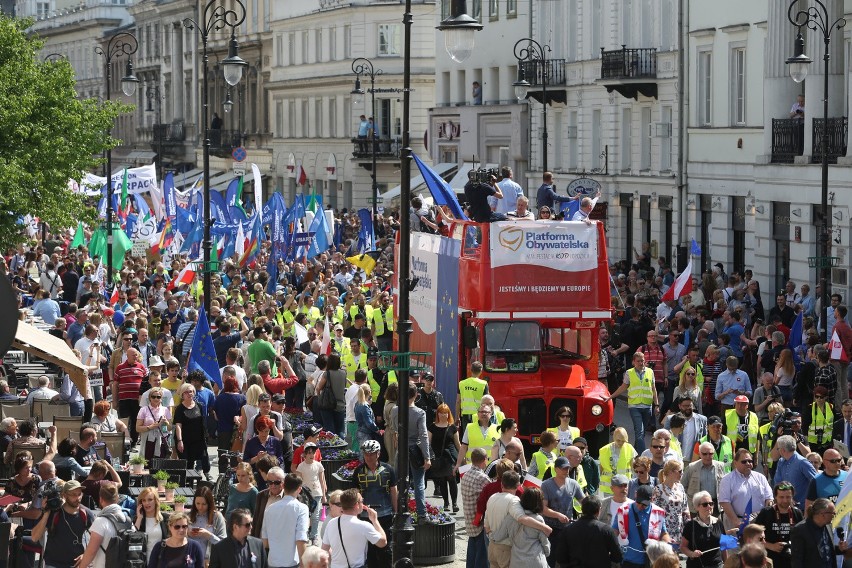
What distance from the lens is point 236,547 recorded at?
43.0ft

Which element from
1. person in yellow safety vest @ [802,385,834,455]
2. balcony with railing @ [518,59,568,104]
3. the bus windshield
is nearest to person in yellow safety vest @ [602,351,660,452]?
the bus windshield

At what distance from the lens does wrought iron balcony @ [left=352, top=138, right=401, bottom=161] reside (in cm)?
7338

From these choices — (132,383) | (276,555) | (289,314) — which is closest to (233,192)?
(289,314)

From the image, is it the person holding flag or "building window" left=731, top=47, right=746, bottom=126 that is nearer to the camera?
the person holding flag

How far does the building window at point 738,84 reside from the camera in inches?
1592

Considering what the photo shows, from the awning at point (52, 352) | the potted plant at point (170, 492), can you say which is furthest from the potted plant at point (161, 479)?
the awning at point (52, 352)

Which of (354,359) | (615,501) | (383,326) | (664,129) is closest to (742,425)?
(615,501)

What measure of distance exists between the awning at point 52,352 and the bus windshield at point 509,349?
488 cm

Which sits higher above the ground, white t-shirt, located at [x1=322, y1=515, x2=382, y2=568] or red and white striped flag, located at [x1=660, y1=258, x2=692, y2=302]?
red and white striped flag, located at [x1=660, y1=258, x2=692, y2=302]

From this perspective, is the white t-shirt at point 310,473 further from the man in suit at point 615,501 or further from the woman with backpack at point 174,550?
the woman with backpack at point 174,550

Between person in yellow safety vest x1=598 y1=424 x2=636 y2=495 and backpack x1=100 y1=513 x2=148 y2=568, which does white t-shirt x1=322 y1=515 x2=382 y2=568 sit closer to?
backpack x1=100 y1=513 x2=148 y2=568

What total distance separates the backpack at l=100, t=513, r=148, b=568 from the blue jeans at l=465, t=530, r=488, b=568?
2.95 metres

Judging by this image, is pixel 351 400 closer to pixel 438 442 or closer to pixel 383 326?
pixel 438 442

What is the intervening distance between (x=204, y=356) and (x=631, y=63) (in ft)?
79.8
